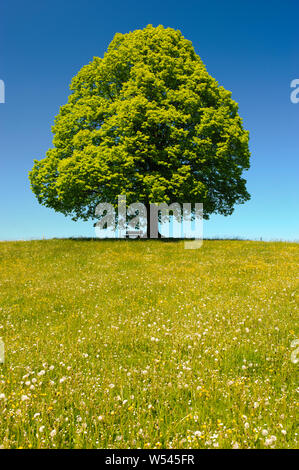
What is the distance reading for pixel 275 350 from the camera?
21.5ft

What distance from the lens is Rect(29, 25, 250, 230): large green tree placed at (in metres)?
25.5

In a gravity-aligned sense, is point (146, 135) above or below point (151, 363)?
above

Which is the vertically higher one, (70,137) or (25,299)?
(70,137)

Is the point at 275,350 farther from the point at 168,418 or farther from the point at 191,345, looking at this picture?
the point at 168,418

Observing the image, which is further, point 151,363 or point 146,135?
point 146,135

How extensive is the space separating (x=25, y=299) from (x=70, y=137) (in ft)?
68.9

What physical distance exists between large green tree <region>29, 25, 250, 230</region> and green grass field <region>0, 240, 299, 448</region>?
44.2ft

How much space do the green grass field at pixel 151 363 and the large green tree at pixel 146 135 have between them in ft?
44.2

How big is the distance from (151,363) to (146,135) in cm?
2385

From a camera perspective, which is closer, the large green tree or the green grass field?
the green grass field

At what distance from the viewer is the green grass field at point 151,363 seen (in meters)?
4.22

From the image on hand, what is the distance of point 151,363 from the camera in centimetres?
614

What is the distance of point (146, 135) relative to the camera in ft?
88.9
